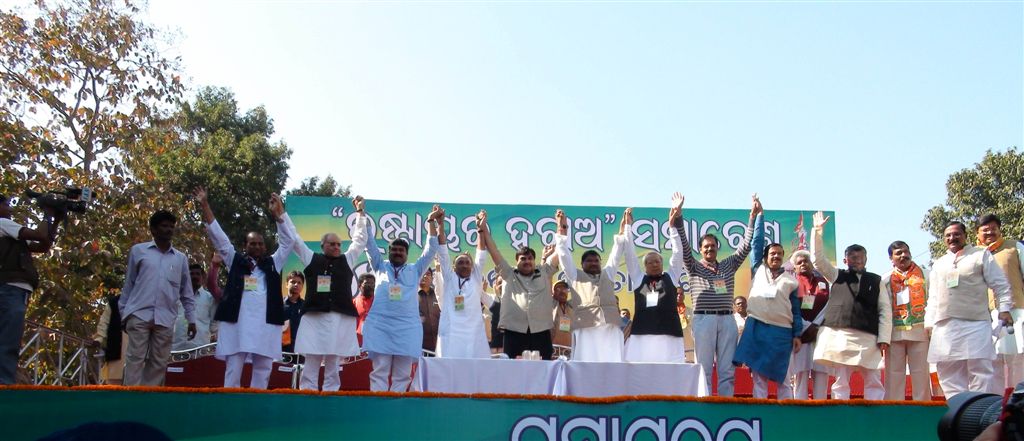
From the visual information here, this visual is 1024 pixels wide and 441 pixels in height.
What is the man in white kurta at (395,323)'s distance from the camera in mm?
7086

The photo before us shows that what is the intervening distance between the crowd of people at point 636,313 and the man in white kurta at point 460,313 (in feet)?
0.04

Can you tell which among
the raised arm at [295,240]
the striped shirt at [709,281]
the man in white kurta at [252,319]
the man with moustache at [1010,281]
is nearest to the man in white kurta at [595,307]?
the striped shirt at [709,281]

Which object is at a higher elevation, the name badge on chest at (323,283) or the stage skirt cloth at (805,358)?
the name badge on chest at (323,283)

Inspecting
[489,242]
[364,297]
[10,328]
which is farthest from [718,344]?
[10,328]

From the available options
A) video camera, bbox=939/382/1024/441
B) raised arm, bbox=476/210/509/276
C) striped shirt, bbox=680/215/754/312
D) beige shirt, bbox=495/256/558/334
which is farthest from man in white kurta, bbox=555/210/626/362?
video camera, bbox=939/382/1024/441

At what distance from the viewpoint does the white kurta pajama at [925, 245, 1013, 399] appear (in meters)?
6.56

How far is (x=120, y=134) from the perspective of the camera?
9.90 meters

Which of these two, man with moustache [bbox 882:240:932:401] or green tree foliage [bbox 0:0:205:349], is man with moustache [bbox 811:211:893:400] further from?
green tree foliage [bbox 0:0:205:349]

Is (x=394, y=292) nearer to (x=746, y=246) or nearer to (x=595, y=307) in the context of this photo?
(x=595, y=307)

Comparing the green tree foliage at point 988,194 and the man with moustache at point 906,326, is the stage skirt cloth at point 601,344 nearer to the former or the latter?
the man with moustache at point 906,326

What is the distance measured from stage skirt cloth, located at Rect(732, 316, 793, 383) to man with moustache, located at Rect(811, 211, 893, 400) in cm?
25

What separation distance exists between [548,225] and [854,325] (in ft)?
17.2

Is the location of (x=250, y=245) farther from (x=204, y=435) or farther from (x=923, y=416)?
(x=923, y=416)

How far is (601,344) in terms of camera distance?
7.38 m
